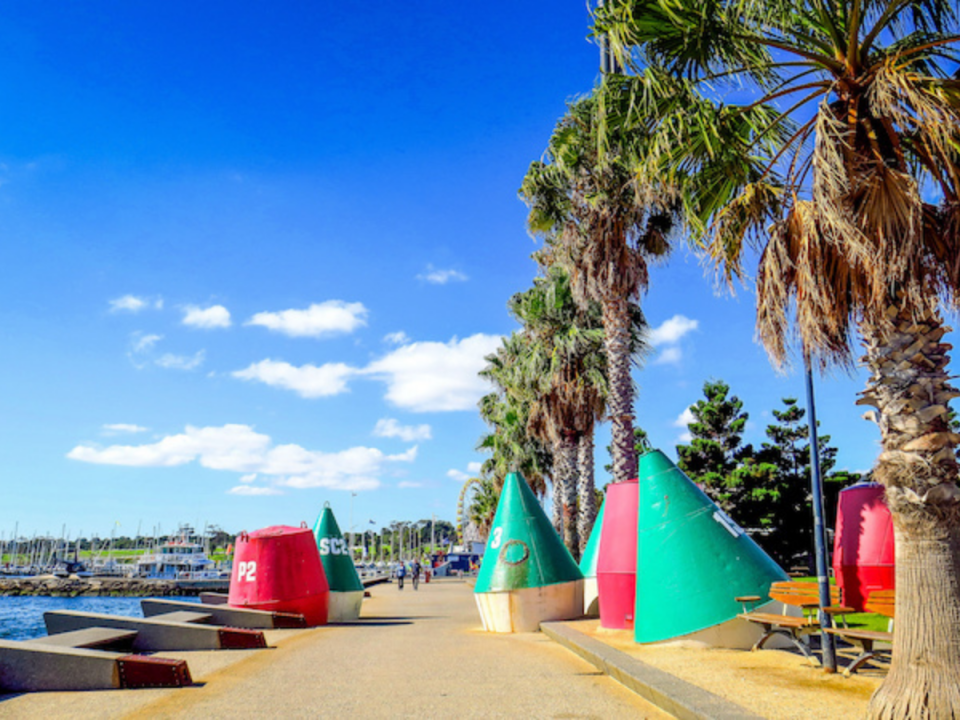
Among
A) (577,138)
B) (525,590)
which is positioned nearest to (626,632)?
(525,590)

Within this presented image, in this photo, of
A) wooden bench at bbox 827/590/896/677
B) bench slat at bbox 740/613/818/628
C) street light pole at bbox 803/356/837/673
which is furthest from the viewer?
bench slat at bbox 740/613/818/628

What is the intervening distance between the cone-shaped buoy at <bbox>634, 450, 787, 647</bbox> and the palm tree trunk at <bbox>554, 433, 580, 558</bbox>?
12.5 m

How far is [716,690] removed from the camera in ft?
23.0

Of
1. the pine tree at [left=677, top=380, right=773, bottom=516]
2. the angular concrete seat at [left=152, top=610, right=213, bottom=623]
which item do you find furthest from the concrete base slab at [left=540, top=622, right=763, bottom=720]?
the pine tree at [left=677, top=380, right=773, bottom=516]

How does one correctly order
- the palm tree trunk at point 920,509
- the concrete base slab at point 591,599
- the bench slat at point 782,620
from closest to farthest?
the palm tree trunk at point 920,509
the bench slat at point 782,620
the concrete base slab at point 591,599

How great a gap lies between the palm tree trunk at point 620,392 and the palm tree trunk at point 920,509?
10.4m

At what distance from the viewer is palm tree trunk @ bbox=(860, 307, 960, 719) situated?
559 centimetres

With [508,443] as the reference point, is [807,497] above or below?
below

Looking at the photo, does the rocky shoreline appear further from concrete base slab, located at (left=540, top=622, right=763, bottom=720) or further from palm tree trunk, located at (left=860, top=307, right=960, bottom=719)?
palm tree trunk, located at (left=860, top=307, right=960, bottom=719)

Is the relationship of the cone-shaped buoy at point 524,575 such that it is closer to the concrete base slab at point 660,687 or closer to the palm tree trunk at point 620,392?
the palm tree trunk at point 620,392

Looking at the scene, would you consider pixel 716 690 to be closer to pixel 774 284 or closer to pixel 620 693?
pixel 620 693

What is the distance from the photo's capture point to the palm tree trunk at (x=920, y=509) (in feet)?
18.4

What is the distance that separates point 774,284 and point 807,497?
1206 inches

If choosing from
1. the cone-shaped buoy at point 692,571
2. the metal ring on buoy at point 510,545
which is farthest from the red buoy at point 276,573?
the cone-shaped buoy at point 692,571
